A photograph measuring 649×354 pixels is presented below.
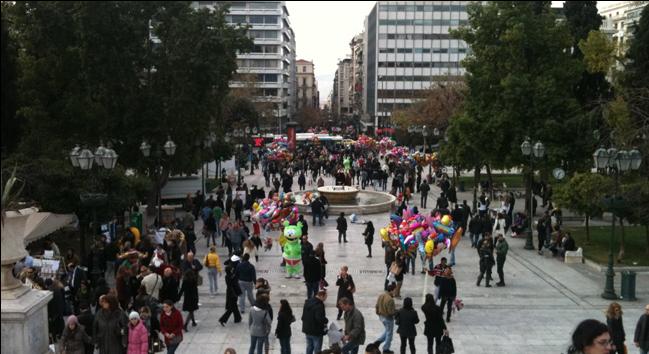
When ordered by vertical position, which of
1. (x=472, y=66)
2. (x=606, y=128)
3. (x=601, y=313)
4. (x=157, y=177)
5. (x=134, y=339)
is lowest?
(x=601, y=313)

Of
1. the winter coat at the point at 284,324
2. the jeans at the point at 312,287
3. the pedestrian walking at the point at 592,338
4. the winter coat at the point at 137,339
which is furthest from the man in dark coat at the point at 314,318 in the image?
the pedestrian walking at the point at 592,338

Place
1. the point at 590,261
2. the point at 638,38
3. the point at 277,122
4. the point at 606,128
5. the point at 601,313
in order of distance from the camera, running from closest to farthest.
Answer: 1. the point at 601,313
2. the point at 590,261
3. the point at 606,128
4. the point at 638,38
5. the point at 277,122

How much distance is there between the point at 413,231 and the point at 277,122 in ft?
290

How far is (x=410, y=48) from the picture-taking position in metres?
110

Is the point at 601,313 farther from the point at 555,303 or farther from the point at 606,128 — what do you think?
the point at 606,128

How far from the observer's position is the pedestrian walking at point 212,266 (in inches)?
674

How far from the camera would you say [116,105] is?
2405 cm

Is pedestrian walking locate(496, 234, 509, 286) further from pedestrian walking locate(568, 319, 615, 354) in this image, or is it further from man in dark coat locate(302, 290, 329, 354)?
pedestrian walking locate(568, 319, 615, 354)

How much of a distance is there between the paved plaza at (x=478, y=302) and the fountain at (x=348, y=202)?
7.77m

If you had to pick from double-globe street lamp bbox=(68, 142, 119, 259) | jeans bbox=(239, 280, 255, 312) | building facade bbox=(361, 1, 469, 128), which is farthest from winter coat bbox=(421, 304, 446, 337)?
building facade bbox=(361, 1, 469, 128)

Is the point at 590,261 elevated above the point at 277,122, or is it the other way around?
the point at 277,122

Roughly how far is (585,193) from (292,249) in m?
11.3

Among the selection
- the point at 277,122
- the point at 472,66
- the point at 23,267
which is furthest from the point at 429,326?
the point at 277,122

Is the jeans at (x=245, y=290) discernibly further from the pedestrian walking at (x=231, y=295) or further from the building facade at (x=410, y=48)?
the building facade at (x=410, y=48)
